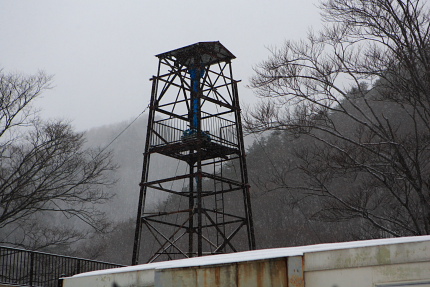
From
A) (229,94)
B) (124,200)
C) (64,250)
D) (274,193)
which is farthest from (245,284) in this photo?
(124,200)

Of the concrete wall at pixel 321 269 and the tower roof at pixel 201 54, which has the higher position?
the tower roof at pixel 201 54

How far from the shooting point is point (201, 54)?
20328 mm

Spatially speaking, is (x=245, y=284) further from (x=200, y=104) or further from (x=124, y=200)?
(x=124, y=200)

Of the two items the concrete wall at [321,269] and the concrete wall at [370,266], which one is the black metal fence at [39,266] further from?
the concrete wall at [370,266]

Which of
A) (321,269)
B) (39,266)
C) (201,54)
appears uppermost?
(201,54)

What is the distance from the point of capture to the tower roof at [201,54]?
65.8ft

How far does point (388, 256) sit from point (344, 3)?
11713mm

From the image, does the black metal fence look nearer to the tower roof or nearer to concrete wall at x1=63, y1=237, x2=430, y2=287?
concrete wall at x1=63, y1=237, x2=430, y2=287

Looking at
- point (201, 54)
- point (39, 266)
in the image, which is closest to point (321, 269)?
point (39, 266)

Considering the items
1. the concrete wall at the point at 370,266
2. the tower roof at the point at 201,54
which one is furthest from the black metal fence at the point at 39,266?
the tower roof at the point at 201,54

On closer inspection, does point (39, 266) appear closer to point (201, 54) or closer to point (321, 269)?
point (201, 54)

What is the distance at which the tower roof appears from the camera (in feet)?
65.8

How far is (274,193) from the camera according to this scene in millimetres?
53562

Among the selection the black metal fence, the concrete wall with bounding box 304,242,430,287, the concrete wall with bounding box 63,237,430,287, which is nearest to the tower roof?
the black metal fence
